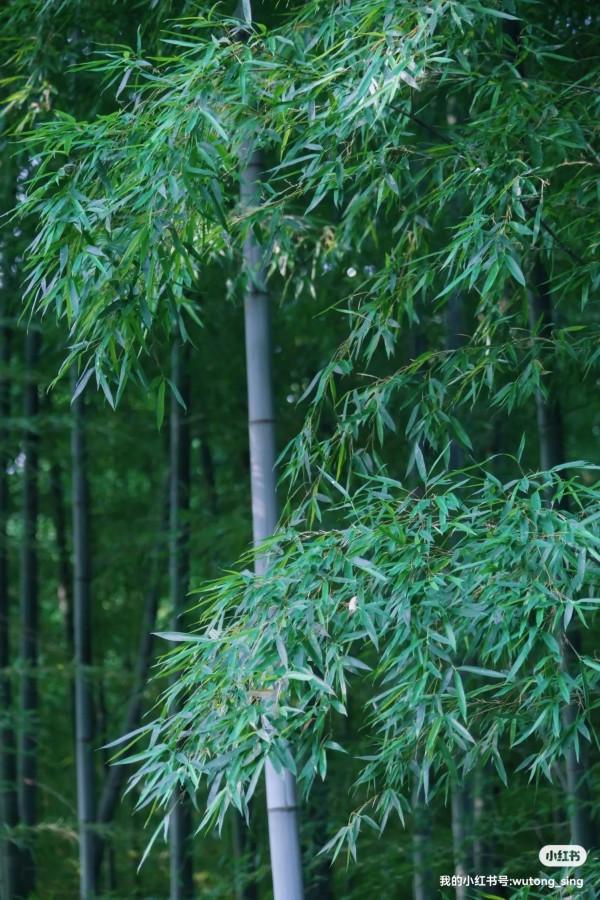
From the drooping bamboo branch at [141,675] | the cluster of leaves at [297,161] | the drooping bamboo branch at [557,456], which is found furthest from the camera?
the drooping bamboo branch at [141,675]

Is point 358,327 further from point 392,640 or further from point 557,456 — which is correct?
point 557,456

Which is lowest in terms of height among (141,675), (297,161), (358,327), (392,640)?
(392,640)

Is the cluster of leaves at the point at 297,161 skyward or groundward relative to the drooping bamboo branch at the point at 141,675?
skyward

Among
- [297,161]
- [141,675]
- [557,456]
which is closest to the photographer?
[297,161]

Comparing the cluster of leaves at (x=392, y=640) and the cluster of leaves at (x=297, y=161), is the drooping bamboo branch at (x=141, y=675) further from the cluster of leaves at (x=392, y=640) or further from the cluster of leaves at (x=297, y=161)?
the cluster of leaves at (x=392, y=640)

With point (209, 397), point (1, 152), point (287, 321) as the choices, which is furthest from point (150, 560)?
point (1, 152)

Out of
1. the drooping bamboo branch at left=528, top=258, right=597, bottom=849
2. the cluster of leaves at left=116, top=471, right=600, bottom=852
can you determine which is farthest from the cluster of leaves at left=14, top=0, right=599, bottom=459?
the drooping bamboo branch at left=528, top=258, right=597, bottom=849

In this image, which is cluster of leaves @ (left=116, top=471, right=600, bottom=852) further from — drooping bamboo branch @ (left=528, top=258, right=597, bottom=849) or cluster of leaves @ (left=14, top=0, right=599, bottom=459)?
drooping bamboo branch @ (left=528, top=258, right=597, bottom=849)

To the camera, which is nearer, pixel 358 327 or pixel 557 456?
pixel 358 327

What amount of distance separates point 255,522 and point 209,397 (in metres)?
2.90

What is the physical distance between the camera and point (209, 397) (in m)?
5.80

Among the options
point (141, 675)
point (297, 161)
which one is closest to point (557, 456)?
point (297, 161)

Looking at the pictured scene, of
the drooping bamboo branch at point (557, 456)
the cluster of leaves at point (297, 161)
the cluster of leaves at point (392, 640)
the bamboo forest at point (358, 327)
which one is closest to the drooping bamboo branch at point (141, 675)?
the bamboo forest at point (358, 327)

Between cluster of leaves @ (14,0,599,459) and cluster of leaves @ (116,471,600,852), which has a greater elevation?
cluster of leaves @ (14,0,599,459)
